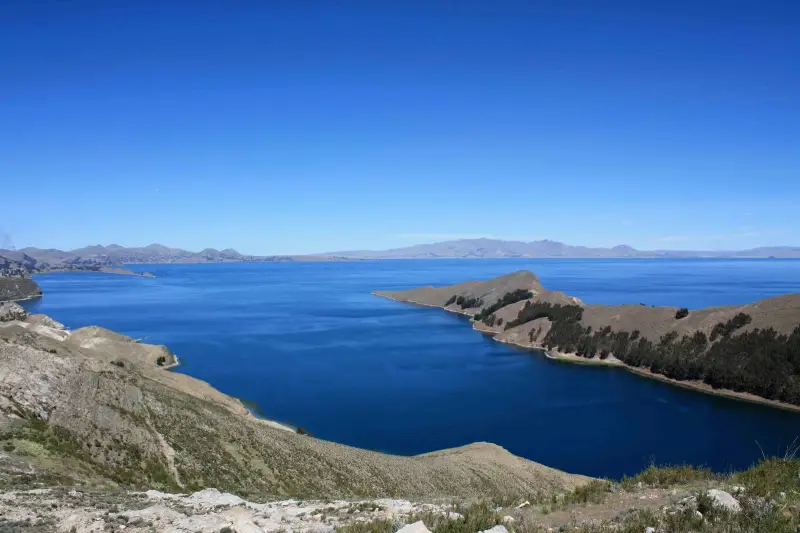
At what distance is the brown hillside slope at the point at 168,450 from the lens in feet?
55.2

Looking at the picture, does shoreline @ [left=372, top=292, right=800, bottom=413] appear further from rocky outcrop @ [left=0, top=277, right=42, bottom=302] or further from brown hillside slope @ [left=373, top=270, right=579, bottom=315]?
rocky outcrop @ [left=0, top=277, right=42, bottom=302]

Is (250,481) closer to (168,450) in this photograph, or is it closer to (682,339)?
(168,450)

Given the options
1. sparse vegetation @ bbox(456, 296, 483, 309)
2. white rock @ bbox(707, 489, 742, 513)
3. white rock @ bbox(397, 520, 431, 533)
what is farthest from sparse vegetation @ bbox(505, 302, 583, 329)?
white rock @ bbox(397, 520, 431, 533)

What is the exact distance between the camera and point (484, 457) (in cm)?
2898

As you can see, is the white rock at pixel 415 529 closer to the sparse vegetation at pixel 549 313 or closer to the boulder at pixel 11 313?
the boulder at pixel 11 313

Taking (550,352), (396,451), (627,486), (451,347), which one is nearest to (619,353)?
(550,352)

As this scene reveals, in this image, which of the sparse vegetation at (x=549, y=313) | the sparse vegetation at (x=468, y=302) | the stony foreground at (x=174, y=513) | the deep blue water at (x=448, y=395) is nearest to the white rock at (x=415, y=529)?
the stony foreground at (x=174, y=513)

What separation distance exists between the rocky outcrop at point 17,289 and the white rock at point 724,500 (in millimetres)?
170134

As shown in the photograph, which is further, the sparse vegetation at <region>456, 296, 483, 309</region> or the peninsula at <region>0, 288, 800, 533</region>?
the sparse vegetation at <region>456, 296, 483, 309</region>

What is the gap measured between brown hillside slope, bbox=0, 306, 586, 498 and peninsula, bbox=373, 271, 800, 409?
3794cm

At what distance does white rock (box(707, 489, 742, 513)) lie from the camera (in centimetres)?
777

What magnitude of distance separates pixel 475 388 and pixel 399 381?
27.9ft

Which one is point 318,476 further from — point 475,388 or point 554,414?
point 475,388

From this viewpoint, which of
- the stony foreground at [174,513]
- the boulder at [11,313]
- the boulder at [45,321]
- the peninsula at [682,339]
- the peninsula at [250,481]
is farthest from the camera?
the boulder at [11,313]
